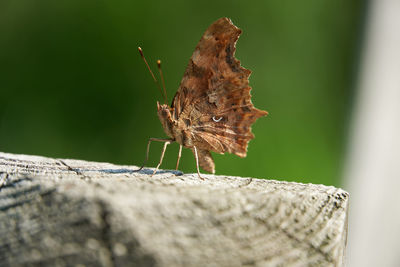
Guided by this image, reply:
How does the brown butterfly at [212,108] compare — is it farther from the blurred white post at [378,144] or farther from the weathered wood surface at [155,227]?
the blurred white post at [378,144]

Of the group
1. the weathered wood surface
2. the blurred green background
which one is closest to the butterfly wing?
the weathered wood surface

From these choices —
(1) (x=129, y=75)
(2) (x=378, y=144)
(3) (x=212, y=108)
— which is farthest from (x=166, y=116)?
(2) (x=378, y=144)

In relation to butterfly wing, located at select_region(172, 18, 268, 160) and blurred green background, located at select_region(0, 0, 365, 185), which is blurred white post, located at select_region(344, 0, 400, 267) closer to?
blurred green background, located at select_region(0, 0, 365, 185)

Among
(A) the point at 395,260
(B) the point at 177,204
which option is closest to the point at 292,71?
(A) the point at 395,260

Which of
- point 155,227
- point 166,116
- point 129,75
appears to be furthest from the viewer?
point 129,75

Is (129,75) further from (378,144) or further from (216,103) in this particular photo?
(378,144)
